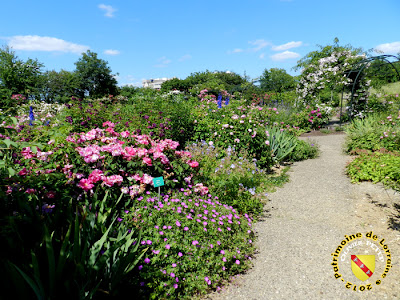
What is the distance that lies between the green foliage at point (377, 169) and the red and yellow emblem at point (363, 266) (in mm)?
2001

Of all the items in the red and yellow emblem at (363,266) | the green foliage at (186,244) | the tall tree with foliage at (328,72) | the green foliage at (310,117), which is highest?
the tall tree with foliage at (328,72)

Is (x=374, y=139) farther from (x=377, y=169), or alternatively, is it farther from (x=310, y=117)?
(x=310, y=117)

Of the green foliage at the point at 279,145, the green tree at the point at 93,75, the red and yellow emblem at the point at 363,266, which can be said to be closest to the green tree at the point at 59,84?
the green tree at the point at 93,75

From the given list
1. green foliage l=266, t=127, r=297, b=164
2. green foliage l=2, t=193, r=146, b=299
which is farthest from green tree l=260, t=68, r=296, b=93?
green foliage l=2, t=193, r=146, b=299

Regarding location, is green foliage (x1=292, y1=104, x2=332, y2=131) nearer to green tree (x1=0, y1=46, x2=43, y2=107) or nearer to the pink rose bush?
the pink rose bush

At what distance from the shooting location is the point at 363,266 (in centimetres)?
265

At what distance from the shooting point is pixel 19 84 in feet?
53.5

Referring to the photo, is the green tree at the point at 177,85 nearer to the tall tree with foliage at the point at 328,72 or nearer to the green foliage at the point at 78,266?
the tall tree with foliage at the point at 328,72

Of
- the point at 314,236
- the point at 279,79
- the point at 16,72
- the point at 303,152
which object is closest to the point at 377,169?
the point at 303,152

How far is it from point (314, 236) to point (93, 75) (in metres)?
33.6

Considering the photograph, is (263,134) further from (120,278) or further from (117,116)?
(120,278)

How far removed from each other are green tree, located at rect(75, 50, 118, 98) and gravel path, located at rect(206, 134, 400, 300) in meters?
30.4

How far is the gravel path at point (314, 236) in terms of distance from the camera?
93.2 inches

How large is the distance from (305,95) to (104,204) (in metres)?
12.4
